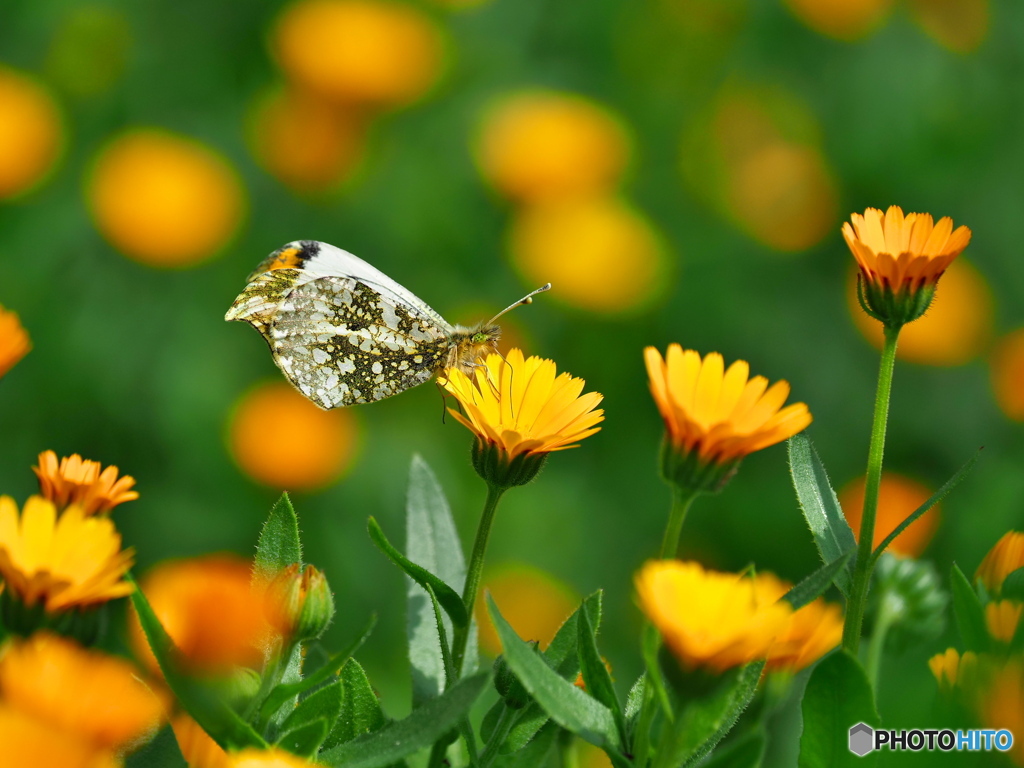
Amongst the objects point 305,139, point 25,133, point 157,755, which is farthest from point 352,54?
point 157,755

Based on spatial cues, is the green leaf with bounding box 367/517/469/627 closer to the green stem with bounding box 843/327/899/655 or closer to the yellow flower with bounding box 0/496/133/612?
the yellow flower with bounding box 0/496/133/612

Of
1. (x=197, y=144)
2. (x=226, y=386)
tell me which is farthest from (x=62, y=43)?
(x=226, y=386)

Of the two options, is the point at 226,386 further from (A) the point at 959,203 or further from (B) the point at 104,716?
(B) the point at 104,716

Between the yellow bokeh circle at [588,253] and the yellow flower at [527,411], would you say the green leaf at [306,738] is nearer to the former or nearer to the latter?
the yellow flower at [527,411]

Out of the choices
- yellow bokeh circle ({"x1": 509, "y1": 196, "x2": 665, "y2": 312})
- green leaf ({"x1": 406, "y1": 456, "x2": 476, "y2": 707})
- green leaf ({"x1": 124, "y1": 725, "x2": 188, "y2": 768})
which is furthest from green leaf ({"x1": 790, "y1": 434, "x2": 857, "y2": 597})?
yellow bokeh circle ({"x1": 509, "y1": 196, "x2": 665, "y2": 312})

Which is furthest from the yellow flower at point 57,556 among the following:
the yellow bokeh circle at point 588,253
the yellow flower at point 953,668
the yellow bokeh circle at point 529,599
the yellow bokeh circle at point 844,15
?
the yellow bokeh circle at point 844,15

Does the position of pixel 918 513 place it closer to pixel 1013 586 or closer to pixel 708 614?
pixel 1013 586
